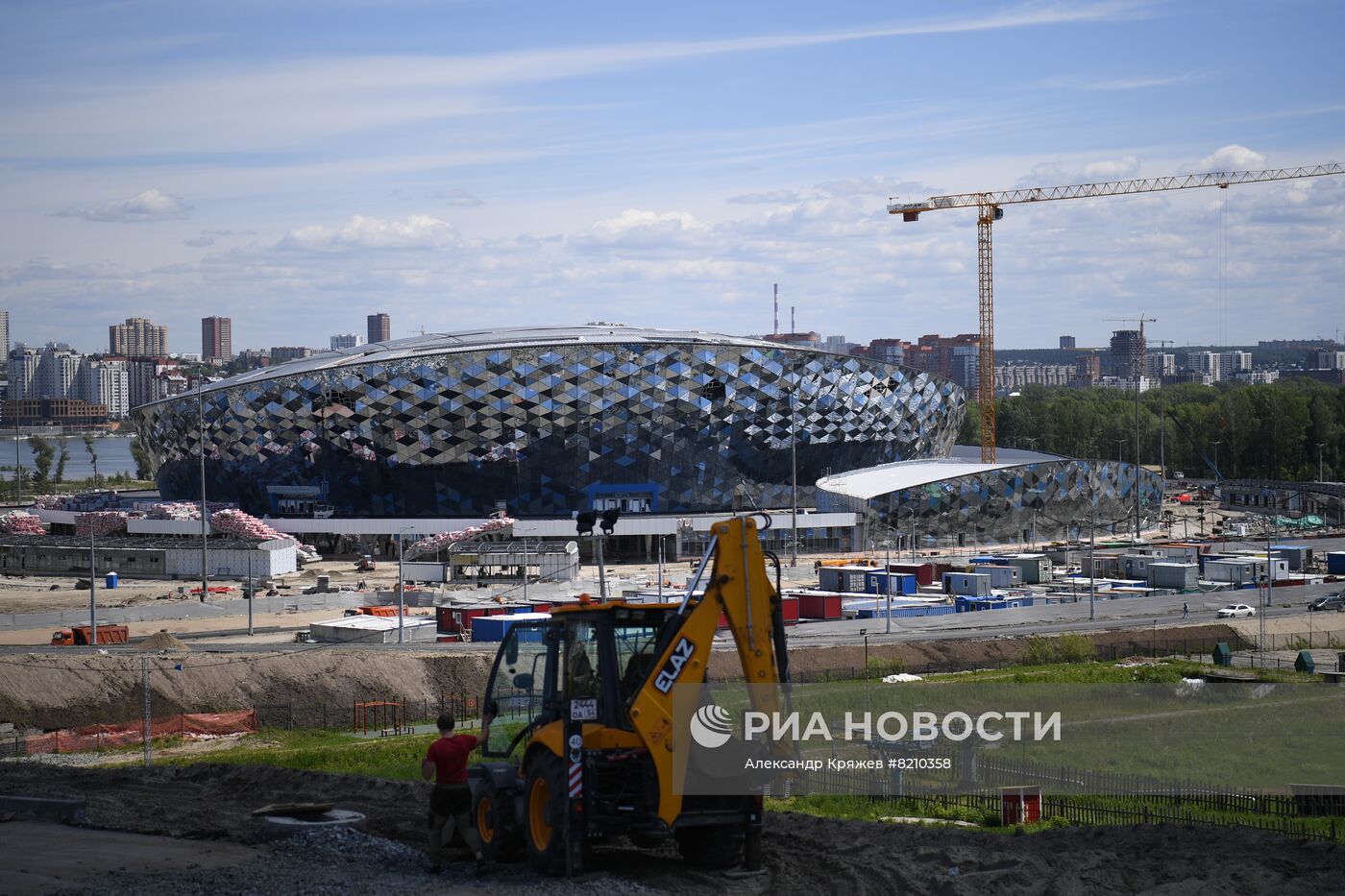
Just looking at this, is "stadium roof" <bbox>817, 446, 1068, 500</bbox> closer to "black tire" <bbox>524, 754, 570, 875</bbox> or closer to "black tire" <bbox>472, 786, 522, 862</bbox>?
"black tire" <bbox>472, 786, 522, 862</bbox>

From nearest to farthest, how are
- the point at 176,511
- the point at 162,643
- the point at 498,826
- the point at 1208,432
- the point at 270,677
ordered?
the point at 498,826, the point at 270,677, the point at 162,643, the point at 176,511, the point at 1208,432

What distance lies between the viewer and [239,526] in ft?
281

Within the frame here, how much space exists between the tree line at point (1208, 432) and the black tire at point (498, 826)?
141m

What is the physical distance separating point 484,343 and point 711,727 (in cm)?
8466

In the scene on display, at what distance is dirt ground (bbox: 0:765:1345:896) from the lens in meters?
15.3

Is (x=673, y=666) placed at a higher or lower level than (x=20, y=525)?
higher

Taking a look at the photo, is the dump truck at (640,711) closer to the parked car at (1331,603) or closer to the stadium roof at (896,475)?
the parked car at (1331,603)

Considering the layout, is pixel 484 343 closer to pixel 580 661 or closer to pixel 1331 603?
pixel 1331 603

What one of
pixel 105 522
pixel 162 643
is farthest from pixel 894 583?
pixel 105 522

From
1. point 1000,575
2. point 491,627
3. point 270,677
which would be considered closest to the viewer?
point 270,677

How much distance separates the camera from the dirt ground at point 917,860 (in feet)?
50.1

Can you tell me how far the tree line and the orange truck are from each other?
116 m

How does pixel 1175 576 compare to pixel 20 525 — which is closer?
pixel 1175 576

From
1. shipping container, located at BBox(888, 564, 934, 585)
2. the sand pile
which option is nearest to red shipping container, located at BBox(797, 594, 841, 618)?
shipping container, located at BBox(888, 564, 934, 585)
